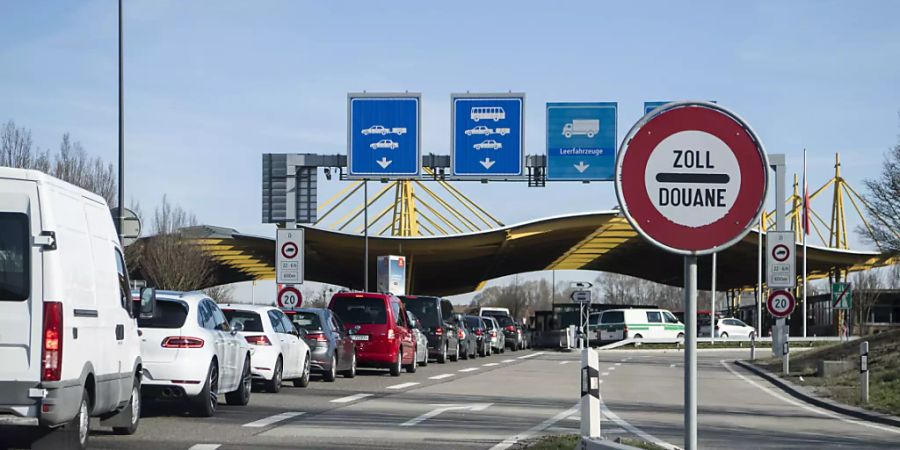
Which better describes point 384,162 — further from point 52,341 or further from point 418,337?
point 52,341

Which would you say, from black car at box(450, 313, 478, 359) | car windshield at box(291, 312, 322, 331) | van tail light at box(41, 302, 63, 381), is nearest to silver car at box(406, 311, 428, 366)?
car windshield at box(291, 312, 322, 331)

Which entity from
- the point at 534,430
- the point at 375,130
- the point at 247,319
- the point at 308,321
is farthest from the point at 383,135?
the point at 534,430

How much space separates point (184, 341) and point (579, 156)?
20.8 metres

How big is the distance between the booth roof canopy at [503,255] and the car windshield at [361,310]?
33036mm

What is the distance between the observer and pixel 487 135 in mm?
34875

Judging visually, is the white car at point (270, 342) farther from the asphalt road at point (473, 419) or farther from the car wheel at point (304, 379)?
the asphalt road at point (473, 419)

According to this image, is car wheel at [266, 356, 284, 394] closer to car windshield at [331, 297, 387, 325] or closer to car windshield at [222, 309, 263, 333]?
car windshield at [222, 309, 263, 333]

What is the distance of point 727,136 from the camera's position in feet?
16.8

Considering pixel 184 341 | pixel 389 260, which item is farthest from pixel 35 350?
pixel 389 260

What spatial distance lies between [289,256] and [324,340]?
6492mm

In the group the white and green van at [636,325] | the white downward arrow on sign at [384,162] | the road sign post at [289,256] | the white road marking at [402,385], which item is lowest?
the white and green van at [636,325]

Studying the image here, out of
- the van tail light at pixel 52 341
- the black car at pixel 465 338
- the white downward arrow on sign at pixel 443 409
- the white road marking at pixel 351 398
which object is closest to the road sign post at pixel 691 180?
the van tail light at pixel 52 341

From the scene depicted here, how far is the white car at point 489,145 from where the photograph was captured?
3478 centimetres

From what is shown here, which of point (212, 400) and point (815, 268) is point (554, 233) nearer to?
point (815, 268)
